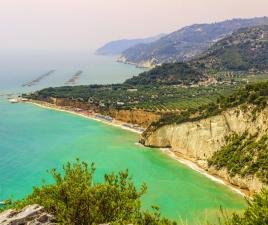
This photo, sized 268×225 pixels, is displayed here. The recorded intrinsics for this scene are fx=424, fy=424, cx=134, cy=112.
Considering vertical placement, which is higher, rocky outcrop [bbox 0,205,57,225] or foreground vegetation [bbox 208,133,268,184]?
rocky outcrop [bbox 0,205,57,225]

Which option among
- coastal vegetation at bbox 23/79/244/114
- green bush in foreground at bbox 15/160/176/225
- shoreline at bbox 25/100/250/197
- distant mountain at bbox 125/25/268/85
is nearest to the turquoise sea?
shoreline at bbox 25/100/250/197

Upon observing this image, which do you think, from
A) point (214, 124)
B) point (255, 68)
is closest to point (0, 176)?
point (214, 124)

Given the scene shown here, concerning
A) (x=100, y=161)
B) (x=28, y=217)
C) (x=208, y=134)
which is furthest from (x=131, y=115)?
(x=28, y=217)

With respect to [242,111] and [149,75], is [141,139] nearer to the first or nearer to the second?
[242,111]

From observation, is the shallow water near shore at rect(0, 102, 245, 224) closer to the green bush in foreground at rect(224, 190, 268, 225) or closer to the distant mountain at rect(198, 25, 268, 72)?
the green bush in foreground at rect(224, 190, 268, 225)

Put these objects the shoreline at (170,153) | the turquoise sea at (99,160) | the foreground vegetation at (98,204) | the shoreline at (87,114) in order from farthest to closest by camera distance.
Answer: the shoreline at (87,114) → the shoreline at (170,153) → the turquoise sea at (99,160) → the foreground vegetation at (98,204)

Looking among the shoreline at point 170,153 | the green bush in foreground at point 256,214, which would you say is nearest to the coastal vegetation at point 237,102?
the shoreline at point 170,153

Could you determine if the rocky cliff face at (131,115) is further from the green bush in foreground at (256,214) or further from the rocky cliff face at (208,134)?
the green bush in foreground at (256,214)
